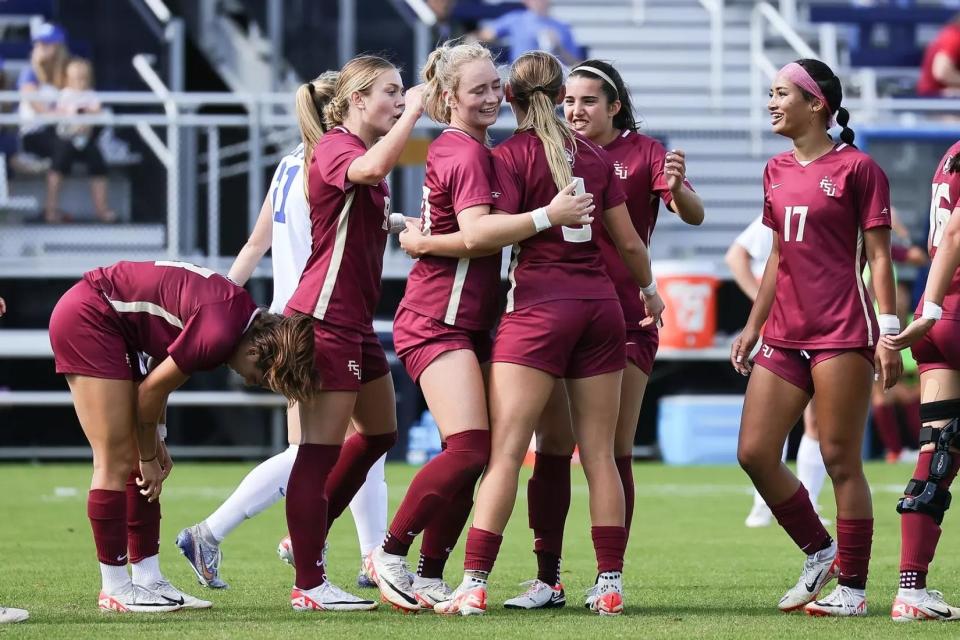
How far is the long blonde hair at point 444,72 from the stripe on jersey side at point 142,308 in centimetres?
119

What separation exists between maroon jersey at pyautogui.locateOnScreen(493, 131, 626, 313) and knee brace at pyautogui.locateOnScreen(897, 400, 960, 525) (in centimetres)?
127

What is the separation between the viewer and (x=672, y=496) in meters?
11.2

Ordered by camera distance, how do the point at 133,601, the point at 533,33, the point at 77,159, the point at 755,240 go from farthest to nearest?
the point at 533,33, the point at 77,159, the point at 755,240, the point at 133,601

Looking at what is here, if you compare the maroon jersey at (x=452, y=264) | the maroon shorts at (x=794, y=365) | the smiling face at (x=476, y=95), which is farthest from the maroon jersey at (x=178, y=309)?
the maroon shorts at (x=794, y=365)

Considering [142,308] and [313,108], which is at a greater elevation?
[313,108]

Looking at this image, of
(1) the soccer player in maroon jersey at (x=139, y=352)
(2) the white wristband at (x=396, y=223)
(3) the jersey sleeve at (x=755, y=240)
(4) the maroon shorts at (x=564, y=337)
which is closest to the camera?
(1) the soccer player in maroon jersey at (x=139, y=352)

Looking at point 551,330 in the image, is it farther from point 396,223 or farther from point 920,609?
point 920,609

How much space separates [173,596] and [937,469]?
2.87 metres

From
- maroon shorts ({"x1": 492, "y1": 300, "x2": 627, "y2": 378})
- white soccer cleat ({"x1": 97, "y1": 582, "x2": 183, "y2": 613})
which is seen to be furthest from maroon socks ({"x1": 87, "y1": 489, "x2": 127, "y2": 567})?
maroon shorts ({"x1": 492, "y1": 300, "x2": 627, "y2": 378})

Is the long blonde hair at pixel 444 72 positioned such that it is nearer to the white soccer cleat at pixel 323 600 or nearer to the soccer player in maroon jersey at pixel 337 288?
the soccer player in maroon jersey at pixel 337 288

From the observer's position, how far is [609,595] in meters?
5.85

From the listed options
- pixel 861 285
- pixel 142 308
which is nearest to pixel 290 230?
pixel 142 308

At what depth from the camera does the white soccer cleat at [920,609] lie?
574 centimetres

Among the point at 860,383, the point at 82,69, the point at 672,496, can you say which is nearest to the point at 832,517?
the point at 672,496
